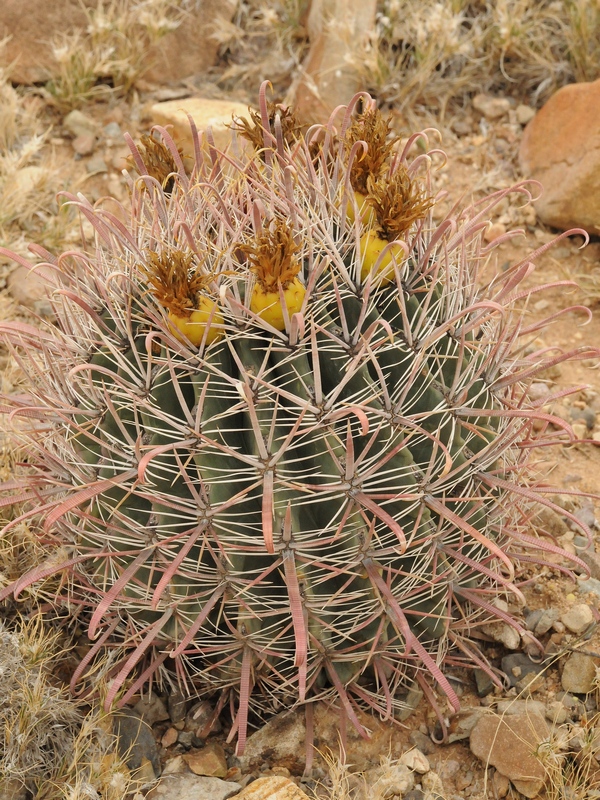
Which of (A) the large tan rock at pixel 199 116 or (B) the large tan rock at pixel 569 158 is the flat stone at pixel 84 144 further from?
(B) the large tan rock at pixel 569 158

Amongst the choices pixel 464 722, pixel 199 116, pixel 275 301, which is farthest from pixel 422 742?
pixel 199 116

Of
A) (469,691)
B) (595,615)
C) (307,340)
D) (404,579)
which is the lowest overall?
(469,691)

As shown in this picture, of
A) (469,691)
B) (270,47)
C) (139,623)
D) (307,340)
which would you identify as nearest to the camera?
(307,340)

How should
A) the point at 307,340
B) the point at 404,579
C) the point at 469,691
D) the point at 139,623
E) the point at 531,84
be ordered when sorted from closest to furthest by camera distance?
the point at 307,340 → the point at 404,579 → the point at 139,623 → the point at 469,691 → the point at 531,84

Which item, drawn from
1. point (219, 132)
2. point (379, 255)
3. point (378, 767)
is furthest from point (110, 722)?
point (219, 132)

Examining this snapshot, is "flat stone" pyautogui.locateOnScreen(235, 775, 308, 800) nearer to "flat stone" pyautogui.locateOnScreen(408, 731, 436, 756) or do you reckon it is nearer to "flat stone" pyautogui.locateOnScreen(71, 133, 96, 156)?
"flat stone" pyautogui.locateOnScreen(408, 731, 436, 756)

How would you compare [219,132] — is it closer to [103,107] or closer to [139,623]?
[103,107]

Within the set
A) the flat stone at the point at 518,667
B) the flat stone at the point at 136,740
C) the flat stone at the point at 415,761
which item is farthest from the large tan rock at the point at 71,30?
the flat stone at the point at 415,761

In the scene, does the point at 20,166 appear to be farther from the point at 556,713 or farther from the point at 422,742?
the point at 556,713
